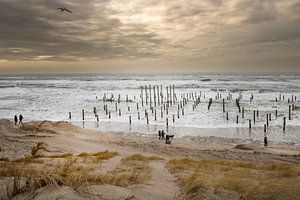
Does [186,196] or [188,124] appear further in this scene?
[188,124]

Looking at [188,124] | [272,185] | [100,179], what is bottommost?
[188,124]

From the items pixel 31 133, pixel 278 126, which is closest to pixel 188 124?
pixel 278 126

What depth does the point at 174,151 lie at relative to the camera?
712 inches

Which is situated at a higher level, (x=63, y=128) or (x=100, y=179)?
(x=100, y=179)

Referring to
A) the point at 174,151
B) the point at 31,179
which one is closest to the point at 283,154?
the point at 174,151

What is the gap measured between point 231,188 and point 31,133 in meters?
18.9

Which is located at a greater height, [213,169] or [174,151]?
[213,169]

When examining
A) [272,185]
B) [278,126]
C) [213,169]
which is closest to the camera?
[272,185]

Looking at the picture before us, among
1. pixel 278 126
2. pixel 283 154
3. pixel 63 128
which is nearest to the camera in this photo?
pixel 283 154

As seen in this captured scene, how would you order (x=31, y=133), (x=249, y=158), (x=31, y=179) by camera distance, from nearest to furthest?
(x=31, y=179), (x=249, y=158), (x=31, y=133)

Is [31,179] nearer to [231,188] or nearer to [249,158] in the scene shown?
[231,188]

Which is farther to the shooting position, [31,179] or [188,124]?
[188,124]

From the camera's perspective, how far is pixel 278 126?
99.9 ft

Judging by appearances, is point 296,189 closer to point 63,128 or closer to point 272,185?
point 272,185
